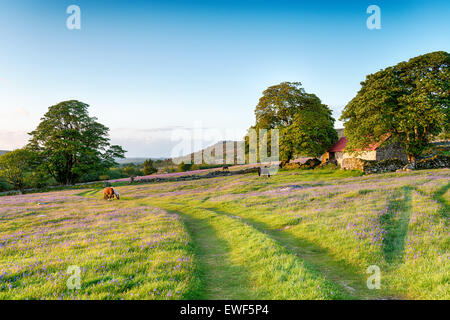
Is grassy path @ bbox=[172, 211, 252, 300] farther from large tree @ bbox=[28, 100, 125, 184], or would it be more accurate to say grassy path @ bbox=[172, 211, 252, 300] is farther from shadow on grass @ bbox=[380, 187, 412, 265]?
large tree @ bbox=[28, 100, 125, 184]

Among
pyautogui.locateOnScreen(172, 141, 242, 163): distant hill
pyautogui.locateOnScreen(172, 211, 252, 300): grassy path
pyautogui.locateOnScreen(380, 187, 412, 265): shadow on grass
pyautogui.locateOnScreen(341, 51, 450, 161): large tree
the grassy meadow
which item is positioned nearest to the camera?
the grassy meadow

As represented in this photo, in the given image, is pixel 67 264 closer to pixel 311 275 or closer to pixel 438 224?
pixel 311 275

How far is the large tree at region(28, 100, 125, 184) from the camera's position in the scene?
43031 millimetres

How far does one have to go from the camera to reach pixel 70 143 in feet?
140

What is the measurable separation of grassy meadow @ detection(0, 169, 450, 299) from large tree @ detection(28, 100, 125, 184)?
3314 centimetres

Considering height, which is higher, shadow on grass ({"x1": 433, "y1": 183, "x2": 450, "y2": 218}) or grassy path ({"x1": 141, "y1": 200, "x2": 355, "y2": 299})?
shadow on grass ({"x1": 433, "y1": 183, "x2": 450, "y2": 218})

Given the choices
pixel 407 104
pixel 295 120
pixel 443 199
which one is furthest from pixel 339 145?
pixel 443 199

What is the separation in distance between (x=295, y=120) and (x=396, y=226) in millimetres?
35169

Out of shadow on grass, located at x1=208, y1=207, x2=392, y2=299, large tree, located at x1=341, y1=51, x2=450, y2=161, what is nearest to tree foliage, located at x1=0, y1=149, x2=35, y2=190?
shadow on grass, located at x1=208, y1=207, x2=392, y2=299

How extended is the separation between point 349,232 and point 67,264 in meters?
11.0
